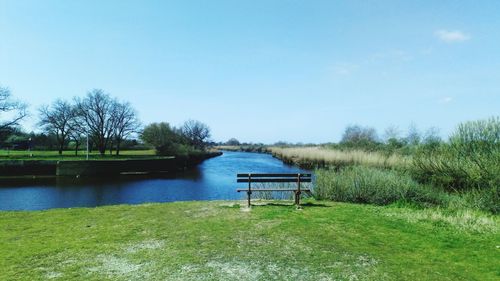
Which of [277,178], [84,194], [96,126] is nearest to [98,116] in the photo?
[96,126]

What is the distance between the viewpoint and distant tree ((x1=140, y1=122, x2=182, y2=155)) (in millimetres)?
61781

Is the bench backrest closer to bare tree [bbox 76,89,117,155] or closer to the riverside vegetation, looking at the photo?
the riverside vegetation

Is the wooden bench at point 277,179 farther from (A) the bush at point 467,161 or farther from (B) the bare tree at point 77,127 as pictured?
(B) the bare tree at point 77,127

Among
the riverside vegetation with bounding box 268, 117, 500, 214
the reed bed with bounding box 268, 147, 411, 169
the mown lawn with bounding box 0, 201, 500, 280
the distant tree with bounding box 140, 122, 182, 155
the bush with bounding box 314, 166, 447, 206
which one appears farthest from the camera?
the distant tree with bounding box 140, 122, 182, 155

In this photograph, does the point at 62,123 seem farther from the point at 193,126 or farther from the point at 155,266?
the point at 155,266

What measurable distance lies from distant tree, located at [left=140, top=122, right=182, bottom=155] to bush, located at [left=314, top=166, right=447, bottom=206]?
51.4 metres

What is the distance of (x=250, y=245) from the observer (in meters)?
6.29

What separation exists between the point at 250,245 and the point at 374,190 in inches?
254

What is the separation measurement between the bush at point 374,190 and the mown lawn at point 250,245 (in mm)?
1673

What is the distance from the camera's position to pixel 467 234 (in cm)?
702

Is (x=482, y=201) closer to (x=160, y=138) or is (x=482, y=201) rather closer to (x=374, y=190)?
(x=374, y=190)

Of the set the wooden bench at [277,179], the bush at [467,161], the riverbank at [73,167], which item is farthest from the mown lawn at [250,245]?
the riverbank at [73,167]

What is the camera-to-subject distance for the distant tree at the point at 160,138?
61.8 m

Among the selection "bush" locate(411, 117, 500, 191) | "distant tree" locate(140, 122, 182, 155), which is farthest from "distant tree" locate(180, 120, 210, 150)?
"bush" locate(411, 117, 500, 191)
